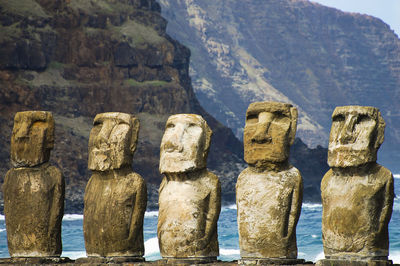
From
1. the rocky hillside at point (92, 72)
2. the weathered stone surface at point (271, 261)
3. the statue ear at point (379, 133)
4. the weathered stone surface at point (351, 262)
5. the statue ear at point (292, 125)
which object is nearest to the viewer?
the weathered stone surface at point (351, 262)

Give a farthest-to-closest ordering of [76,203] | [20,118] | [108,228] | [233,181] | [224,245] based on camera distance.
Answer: [233,181] → [76,203] → [224,245] → [20,118] → [108,228]

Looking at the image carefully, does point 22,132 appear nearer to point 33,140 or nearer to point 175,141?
point 33,140

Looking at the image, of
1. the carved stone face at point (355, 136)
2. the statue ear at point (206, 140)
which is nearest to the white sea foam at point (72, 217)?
the statue ear at point (206, 140)

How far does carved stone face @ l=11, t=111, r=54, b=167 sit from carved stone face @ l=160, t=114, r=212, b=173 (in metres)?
2.32

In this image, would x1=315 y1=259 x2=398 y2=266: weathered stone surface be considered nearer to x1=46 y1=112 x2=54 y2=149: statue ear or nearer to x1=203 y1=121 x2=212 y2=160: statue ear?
x1=203 y1=121 x2=212 y2=160: statue ear

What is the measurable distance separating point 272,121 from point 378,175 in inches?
77.2

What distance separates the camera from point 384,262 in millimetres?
13320

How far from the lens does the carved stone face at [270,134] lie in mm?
14344

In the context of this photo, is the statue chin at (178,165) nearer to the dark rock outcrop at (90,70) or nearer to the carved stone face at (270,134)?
the carved stone face at (270,134)

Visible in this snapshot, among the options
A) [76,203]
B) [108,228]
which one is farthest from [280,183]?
[76,203]

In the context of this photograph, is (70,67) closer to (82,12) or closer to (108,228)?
(82,12)

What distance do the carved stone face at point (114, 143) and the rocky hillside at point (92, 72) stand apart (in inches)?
3328

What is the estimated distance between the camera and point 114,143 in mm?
15500

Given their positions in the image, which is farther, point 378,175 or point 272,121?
point 272,121
